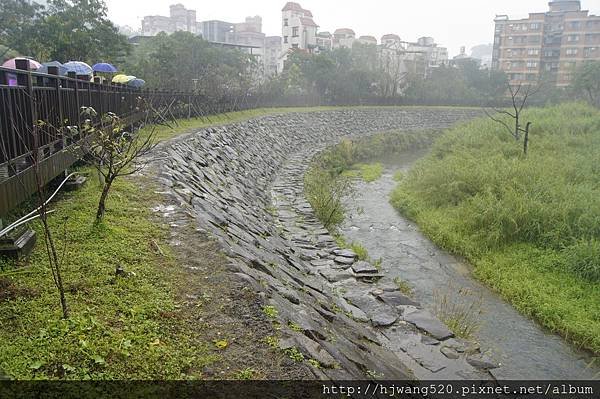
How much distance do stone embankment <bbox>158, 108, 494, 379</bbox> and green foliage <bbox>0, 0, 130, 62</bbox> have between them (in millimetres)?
12463

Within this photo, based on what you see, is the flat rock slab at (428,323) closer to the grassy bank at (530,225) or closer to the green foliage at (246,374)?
the grassy bank at (530,225)

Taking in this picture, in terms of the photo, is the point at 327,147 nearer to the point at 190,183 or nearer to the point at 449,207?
the point at 449,207

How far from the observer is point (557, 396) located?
616 centimetres

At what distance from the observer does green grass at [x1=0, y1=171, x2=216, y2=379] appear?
3.46m

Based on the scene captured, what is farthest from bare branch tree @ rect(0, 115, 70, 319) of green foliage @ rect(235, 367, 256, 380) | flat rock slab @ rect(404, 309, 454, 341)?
flat rock slab @ rect(404, 309, 454, 341)

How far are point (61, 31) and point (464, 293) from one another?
2444 centimetres

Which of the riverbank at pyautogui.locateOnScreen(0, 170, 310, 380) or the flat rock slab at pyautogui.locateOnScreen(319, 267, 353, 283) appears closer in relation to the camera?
the riverbank at pyautogui.locateOnScreen(0, 170, 310, 380)

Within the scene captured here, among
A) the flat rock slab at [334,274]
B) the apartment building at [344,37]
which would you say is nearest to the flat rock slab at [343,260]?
the flat rock slab at [334,274]

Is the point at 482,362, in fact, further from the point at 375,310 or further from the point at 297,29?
the point at 297,29

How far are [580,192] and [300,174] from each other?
961cm

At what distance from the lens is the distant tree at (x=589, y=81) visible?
4403 centimetres

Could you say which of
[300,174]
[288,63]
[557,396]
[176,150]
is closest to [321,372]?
[557,396]

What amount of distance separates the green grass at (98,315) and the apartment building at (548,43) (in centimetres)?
6002

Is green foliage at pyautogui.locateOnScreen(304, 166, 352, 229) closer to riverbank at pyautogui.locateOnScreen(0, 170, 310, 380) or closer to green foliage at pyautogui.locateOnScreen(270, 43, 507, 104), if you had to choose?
riverbank at pyautogui.locateOnScreen(0, 170, 310, 380)
